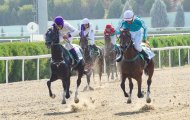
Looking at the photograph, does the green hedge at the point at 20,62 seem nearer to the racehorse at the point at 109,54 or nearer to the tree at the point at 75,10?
the racehorse at the point at 109,54

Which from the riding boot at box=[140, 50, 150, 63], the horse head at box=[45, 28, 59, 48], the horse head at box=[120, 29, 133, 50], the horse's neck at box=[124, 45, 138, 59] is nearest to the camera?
the horse head at box=[120, 29, 133, 50]

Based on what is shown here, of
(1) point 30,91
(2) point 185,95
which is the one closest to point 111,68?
(1) point 30,91

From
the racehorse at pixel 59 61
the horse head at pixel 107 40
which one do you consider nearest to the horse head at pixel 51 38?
the racehorse at pixel 59 61

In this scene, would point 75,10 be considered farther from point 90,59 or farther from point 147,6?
point 90,59

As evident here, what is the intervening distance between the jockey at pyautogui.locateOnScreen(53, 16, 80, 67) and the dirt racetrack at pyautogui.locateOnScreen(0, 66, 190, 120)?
915 millimetres

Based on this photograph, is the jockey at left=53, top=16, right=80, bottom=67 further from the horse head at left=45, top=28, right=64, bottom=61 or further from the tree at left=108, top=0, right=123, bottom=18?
the tree at left=108, top=0, right=123, bottom=18

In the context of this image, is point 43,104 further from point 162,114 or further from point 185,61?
point 185,61

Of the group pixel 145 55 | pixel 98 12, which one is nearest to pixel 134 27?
pixel 145 55

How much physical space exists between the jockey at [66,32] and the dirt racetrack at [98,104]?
0.91 m

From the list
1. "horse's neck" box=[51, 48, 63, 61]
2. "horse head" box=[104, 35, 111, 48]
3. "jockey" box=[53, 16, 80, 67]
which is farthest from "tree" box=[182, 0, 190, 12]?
"horse's neck" box=[51, 48, 63, 61]

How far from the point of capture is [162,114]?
10750 mm

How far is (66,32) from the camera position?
1236cm

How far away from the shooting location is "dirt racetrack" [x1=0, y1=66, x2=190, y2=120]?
424 inches

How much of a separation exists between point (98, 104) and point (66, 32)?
1.47 metres
